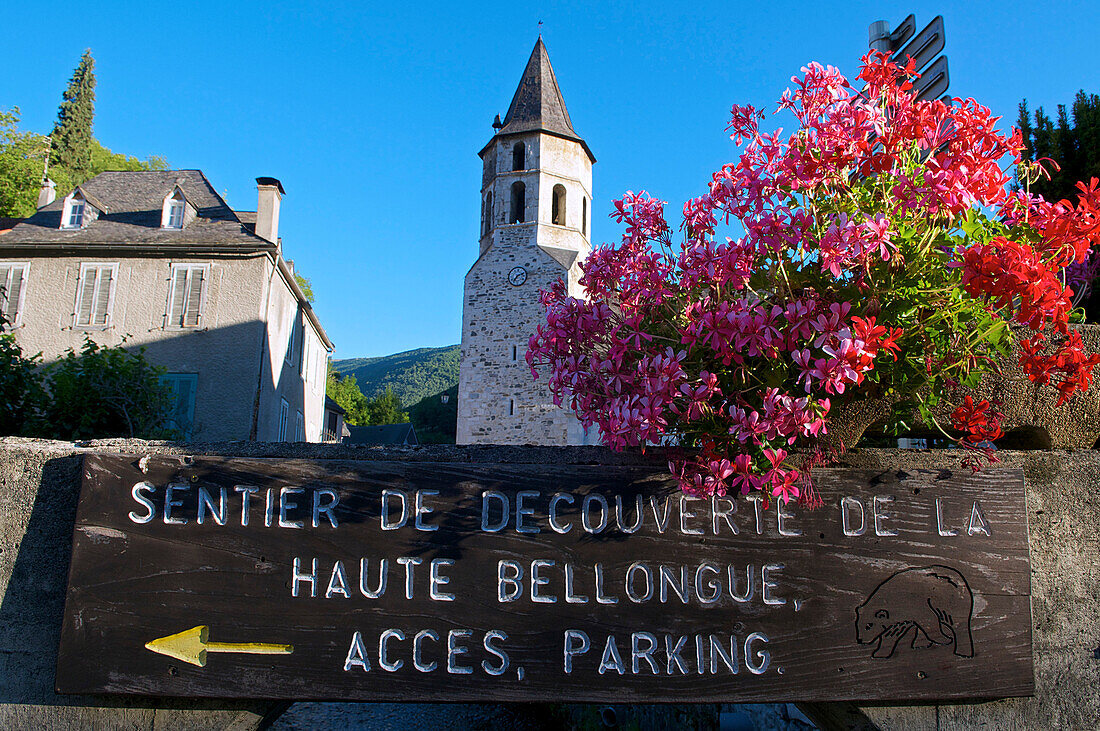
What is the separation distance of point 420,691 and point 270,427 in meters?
15.5

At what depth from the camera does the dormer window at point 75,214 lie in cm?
1705

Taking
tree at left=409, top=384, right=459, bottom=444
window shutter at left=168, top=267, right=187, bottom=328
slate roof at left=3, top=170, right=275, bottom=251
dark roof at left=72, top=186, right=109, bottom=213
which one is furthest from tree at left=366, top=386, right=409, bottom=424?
window shutter at left=168, top=267, right=187, bottom=328

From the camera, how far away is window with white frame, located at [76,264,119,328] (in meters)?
16.2

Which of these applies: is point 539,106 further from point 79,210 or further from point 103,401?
point 103,401

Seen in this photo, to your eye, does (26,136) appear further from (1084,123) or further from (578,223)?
(1084,123)

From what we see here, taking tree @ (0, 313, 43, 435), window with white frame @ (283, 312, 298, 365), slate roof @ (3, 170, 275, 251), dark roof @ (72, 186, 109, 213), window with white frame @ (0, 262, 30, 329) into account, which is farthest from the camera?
window with white frame @ (283, 312, 298, 365)

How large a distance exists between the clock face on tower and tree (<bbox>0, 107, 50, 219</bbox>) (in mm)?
18674

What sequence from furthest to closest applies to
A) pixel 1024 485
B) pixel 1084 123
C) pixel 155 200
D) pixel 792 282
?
pixel 155 200 < pixel 1084 123 < pixel 1024 485 < pixel 792 282

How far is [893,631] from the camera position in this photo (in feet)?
7.45

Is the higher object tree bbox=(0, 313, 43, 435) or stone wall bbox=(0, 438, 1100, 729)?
tree bbox=(0, 313, 43, 435)

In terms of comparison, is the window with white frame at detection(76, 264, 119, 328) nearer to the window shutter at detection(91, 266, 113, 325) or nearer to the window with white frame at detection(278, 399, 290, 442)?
the window shutter at detection(91, 266, 113, 325)

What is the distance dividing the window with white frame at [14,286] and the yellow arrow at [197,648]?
17694mm

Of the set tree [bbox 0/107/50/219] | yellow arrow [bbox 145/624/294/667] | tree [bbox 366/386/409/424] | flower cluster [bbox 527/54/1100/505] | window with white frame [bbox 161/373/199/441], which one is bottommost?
yellow arrow [bbox 145/624/294/667]

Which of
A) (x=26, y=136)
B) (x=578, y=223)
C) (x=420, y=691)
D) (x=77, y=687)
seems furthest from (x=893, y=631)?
(x=26, y=136)
